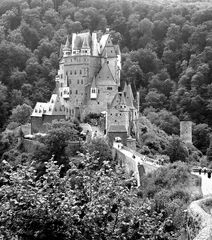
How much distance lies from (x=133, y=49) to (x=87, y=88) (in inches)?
1890

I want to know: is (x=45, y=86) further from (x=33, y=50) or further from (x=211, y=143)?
(x=211, y=143)

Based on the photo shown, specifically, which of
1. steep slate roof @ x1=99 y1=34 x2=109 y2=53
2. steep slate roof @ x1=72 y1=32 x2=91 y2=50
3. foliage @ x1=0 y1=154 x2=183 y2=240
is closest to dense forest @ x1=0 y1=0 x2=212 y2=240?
foliage @ x1=0 y1=154 x2=183 y2=240

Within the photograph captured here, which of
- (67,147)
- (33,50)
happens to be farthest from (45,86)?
(67,147)

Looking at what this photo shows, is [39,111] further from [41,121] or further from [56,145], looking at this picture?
[56,145]

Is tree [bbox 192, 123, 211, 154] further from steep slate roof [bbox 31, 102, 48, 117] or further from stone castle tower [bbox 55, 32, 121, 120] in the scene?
steep slate roof [bbox 31, 102, 48, 117]

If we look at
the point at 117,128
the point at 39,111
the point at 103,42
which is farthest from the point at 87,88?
the point at 117,128

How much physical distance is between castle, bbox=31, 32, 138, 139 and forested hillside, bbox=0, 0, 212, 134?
2101 cm

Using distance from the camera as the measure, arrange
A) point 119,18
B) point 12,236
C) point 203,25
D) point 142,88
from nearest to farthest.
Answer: point 12,236 < point 142,88 < point 203,25 < point 119,18

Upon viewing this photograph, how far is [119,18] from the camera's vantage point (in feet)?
350

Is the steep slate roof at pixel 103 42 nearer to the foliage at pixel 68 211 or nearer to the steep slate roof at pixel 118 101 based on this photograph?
the steep slate roof at pixel 118 101

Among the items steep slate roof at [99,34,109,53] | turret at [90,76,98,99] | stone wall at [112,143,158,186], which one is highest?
steep slate roof at [99,34,109,53]

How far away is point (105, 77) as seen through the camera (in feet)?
183

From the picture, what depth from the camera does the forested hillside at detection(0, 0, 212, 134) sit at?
84.3 meters

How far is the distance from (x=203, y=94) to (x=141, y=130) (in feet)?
97.7
